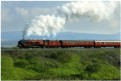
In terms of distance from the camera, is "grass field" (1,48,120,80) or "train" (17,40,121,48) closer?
"grass field" (1,48,120,80)

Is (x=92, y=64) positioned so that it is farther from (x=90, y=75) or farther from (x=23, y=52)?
(x=23, y=52)

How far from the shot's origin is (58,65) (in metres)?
48.5

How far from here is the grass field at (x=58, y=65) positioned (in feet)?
148

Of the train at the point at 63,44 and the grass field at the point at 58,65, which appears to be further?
the train at the point at 63,44

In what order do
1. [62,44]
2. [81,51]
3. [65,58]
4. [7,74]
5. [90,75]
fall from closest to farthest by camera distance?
[7,74], [90,75], [65,58], [81,51], [62,44]

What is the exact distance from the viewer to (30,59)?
49.1 meters

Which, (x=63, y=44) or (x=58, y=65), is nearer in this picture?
(x=58, y=65)

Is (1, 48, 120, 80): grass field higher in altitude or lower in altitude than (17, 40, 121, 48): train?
lower

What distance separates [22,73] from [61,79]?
5202mm

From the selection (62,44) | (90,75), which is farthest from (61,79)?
(62,44)

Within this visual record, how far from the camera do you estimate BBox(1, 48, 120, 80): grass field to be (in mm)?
45031

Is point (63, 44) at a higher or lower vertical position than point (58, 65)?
higher

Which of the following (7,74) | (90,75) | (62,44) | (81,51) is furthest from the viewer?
(62,44)

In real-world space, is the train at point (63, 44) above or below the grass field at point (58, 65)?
above
